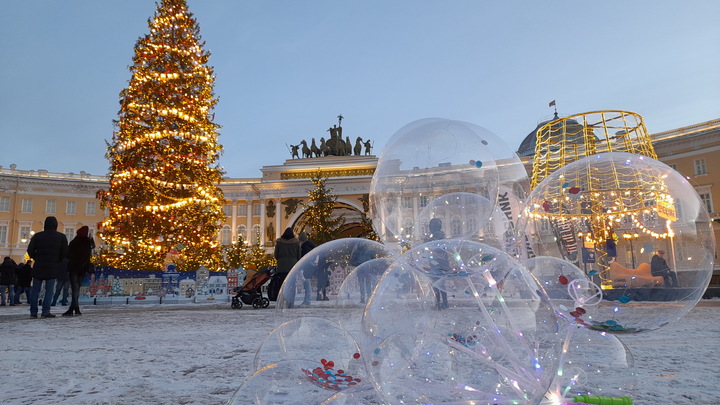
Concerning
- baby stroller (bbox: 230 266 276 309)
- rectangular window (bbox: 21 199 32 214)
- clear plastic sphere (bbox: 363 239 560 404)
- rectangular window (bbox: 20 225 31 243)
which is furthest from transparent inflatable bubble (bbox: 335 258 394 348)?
rectangular window (bbox: 21 199 32 214)

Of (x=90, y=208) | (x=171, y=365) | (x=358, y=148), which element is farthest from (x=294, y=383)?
(x=90, y=208)

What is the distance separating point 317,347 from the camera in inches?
89.4

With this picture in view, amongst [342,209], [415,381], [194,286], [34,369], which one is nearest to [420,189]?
[415,381]

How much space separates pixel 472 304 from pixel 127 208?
57.1 ft

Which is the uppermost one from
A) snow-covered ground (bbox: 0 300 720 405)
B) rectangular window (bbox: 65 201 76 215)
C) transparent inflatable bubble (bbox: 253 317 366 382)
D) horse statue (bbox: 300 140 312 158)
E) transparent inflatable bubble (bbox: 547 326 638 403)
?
horse statue (bbox: 300 140 312 158)

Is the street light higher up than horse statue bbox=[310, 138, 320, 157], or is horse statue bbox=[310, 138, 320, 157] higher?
horse statue bbox=[310, 138, 320, 157]

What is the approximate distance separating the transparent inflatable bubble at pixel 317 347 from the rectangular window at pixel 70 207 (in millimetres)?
53008

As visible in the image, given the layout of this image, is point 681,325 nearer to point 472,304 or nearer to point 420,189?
point 420,189

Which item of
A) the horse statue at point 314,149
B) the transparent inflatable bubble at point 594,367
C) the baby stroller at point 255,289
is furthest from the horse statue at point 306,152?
the transparent inflatable bubble at point 594,367

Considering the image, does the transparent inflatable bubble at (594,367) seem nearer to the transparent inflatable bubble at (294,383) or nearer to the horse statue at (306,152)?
the transparent inflatable bubble at (294,383)

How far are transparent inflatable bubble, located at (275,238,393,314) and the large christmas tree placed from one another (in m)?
15.5

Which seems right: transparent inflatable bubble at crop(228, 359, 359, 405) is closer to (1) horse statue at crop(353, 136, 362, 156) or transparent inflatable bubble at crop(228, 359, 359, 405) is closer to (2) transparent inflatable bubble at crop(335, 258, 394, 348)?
(2) transparent inflatable bubble at crop(335, 258, 394, 348)

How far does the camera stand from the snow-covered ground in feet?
8.71

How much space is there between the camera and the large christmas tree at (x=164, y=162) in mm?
16828
